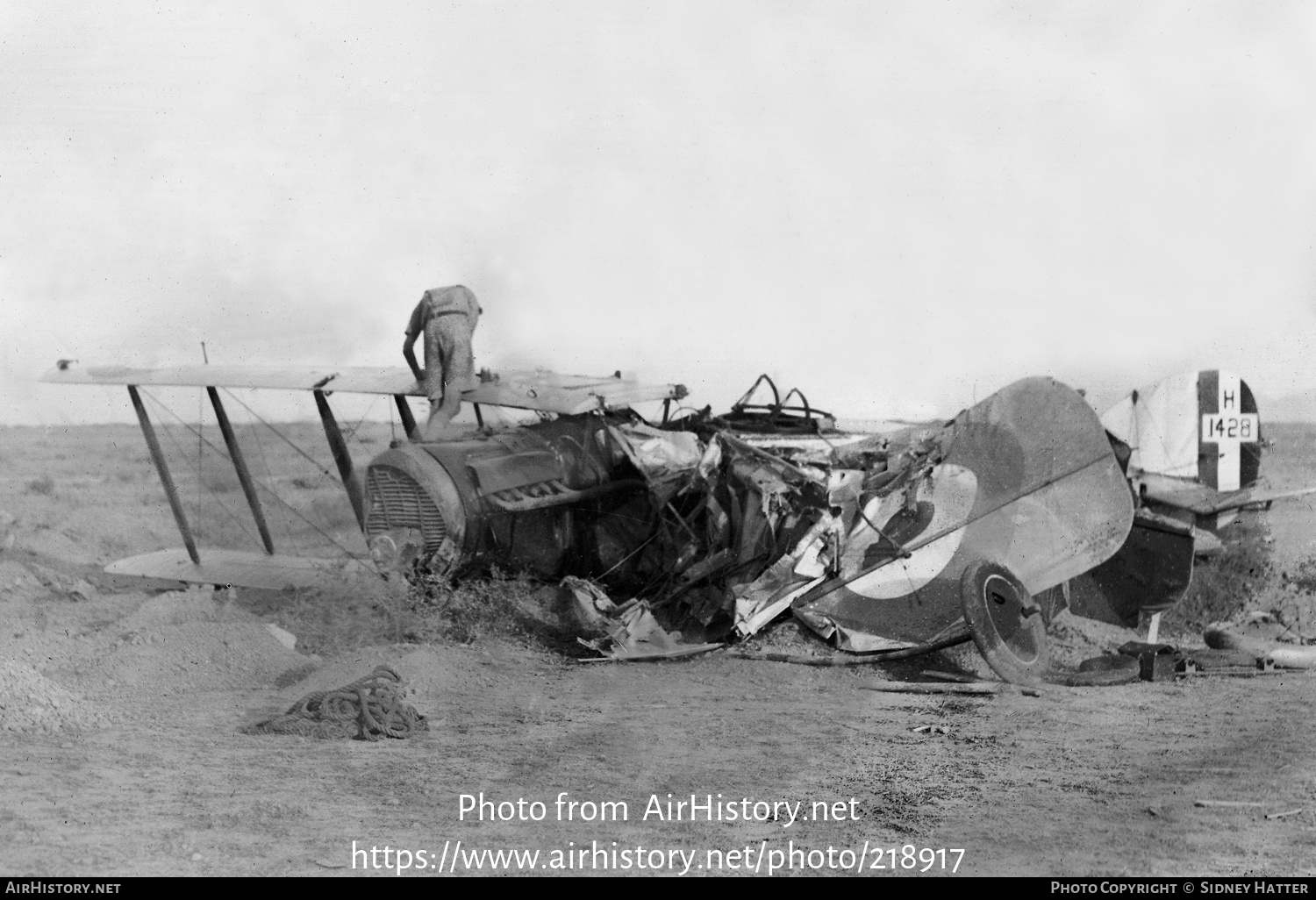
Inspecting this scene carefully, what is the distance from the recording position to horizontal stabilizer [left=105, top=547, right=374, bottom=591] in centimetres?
1141

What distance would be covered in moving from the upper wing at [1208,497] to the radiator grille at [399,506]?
622cm

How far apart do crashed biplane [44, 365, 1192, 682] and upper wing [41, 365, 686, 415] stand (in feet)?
0.10

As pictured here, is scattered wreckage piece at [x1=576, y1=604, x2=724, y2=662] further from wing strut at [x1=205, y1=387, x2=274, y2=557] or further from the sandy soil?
wing strut at [x1=205, y1=387, x2=274, y2=557]

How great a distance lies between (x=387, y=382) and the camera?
11258 millimetres

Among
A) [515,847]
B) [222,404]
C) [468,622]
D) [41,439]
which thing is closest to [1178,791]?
[515,847]

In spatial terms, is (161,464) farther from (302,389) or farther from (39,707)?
(39,707)

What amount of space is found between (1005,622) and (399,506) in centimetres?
476

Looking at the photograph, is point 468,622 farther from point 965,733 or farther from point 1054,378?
point 1054,378

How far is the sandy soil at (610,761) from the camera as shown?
5.56 m

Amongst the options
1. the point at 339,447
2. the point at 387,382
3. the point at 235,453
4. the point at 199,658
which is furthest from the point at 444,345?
the point at 199,658

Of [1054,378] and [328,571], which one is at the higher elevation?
[1054,378]

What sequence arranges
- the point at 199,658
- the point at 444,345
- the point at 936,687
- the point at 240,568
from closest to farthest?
the point at 936,687, the point at 199,658, the point at 444,345, the point at 240,568

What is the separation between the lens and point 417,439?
1052 centimetres

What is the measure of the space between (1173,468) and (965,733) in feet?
17.2
